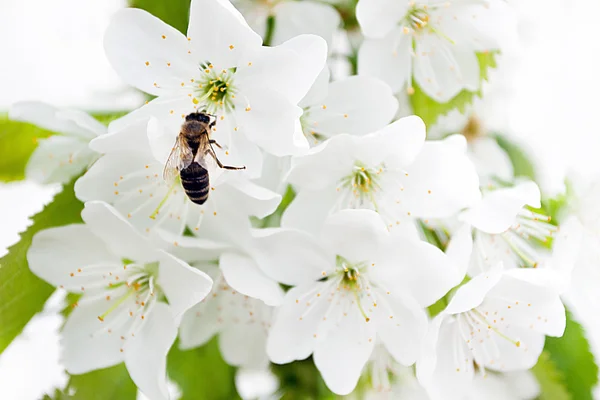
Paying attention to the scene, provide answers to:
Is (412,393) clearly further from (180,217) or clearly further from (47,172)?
(47,172)

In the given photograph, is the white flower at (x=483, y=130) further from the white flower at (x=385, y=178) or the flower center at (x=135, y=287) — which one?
the flower center at (x=135, y=287)

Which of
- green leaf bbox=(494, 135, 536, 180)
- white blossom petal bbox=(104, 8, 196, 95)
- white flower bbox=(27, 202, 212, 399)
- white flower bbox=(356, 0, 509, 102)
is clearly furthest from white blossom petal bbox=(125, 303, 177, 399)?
green leaf bbox=(494, 135, 536, 180)

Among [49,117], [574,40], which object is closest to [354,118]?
[49,117]

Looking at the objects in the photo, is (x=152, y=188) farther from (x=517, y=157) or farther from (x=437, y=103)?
(x=517, y=157)

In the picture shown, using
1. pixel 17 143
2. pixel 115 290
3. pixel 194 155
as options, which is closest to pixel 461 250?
pixel 194 155

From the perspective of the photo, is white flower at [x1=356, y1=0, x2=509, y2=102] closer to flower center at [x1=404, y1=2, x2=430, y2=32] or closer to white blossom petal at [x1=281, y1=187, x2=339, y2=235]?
flower center at [x1=404, y1=2, x2=430, y2=32]
